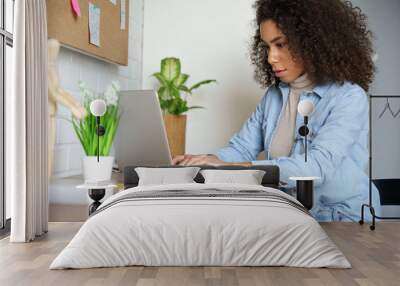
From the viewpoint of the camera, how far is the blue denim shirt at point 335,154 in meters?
4.39

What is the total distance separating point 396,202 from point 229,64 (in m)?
1.98

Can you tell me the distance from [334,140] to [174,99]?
1820 mm

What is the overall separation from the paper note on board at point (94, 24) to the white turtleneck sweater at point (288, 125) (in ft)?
5.03

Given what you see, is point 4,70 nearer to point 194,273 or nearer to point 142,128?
point 142,128

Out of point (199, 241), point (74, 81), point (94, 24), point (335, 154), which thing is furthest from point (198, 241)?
point (94, 24)

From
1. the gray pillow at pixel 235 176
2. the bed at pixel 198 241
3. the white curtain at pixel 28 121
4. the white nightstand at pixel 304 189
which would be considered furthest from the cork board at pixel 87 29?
the white nightstand at pixel 304 189

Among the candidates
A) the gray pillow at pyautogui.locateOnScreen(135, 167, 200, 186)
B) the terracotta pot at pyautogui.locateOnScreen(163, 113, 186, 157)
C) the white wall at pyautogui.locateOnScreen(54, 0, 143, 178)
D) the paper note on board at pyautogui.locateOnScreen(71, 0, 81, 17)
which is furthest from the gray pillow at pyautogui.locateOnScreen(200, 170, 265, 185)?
the paper note on board at pyautogui.locateOnScreen(71, 0, 81, 17)

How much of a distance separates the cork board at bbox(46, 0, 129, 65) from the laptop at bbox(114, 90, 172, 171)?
593 millimetres

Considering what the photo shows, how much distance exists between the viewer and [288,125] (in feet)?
15.8

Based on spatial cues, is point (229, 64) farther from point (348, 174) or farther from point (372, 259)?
point (372, 259)

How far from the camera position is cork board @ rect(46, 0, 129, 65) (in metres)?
4.33

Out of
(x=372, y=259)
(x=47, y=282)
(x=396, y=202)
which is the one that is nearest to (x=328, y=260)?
(x=372, y=259)

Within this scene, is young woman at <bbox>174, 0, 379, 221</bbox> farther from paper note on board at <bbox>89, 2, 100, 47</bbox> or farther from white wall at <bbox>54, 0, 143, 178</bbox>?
paper note on board at <bbox>89, 2, 100, 47</bbox>

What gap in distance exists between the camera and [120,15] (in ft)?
18.1
